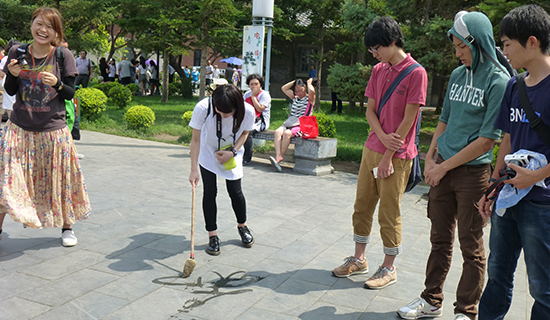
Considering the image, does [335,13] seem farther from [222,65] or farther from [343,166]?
[222,65]

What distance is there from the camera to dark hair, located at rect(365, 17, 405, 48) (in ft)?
11.8

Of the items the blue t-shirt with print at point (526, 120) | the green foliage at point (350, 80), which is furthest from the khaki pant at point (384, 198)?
the green foliage at point (350, 80)

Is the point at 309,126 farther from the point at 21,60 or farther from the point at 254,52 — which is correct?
the point at 21,60

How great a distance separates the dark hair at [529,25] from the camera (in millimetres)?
2486

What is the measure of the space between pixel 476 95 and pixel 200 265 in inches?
98.6

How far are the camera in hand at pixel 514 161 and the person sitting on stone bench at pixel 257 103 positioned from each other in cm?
624

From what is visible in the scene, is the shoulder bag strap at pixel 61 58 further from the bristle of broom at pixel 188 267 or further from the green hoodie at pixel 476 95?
the green hoodie at pixel 476 95

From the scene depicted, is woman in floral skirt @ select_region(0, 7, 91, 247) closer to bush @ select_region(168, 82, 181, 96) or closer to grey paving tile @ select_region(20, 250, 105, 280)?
grey paving tile @ select_region(20, 250, 105, 280)

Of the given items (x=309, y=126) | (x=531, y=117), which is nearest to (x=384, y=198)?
(x=531, y=117)

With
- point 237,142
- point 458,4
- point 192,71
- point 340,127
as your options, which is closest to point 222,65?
point 192,71

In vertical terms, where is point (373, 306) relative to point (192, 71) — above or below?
below

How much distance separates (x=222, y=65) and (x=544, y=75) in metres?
39.5

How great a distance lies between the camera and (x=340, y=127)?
15258 millimetres

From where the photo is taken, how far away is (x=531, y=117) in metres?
2.54
